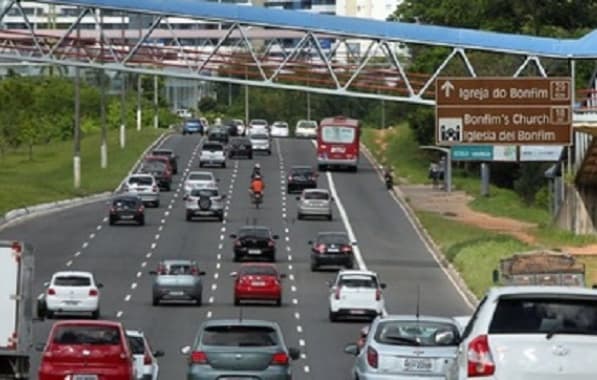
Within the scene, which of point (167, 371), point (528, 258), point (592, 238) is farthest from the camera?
point (592, 238)

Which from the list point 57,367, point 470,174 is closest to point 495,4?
point 470,174

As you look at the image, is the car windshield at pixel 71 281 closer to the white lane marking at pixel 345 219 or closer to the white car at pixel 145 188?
the white lane marking at pixel 345 219

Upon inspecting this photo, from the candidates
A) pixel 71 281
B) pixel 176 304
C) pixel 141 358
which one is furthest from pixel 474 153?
pixel 141 358

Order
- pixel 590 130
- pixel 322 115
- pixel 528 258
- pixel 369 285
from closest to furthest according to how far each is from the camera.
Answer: pixel 528 258 < pixel 369 285 < pixel 590 130 < pixel 322 115

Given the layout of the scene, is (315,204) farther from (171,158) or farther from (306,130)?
(306,130)

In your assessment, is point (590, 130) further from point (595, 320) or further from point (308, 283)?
point (595, 320)

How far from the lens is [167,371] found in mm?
40656

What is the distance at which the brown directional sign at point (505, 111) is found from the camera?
5538cm

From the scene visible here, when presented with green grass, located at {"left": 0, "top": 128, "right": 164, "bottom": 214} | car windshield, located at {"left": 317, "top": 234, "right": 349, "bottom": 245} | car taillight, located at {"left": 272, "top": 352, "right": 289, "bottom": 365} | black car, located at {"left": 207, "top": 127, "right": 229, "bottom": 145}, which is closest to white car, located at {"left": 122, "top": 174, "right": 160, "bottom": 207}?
green grass, located at {"left": 0, "top": 128, "right": 164, "bottom": 214}

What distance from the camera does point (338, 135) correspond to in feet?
358

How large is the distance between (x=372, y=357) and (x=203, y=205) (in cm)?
5557

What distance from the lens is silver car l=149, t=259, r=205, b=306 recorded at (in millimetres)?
56969

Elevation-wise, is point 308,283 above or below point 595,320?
below

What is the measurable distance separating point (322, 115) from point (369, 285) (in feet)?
442
